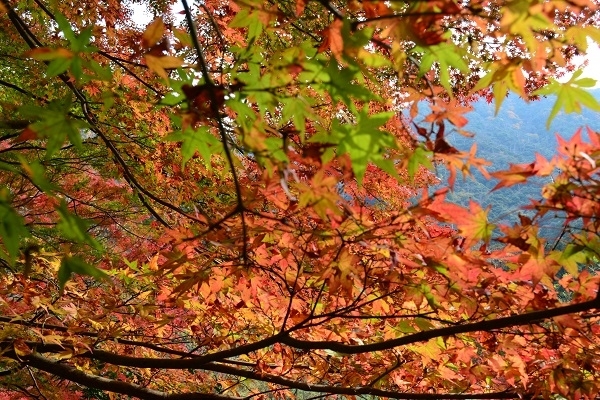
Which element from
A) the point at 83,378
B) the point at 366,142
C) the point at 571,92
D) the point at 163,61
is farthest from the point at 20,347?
the point at 571,92

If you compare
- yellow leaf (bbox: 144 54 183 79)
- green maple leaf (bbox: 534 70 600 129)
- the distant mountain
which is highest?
the distant mountain

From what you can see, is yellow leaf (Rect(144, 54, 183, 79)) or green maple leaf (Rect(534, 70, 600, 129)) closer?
yellow leaf (Rect(144, 54, 183, 79))

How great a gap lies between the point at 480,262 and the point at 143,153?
3.08m

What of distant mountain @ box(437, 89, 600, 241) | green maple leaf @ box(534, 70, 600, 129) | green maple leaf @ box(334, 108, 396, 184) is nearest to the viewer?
green maple leaf @ box(334, 108, 396, 184)

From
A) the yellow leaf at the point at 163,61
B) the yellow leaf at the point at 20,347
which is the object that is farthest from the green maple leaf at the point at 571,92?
the yellow leaf at the point at 20,347

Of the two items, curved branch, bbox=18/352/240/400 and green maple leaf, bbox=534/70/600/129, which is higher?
green maple leaf, bbox=534/70/600/129

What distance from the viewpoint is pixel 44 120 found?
111 cm

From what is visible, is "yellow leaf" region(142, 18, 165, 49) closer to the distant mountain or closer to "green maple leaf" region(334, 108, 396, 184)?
"green maple leaf" region(334, 108, 396, 184)

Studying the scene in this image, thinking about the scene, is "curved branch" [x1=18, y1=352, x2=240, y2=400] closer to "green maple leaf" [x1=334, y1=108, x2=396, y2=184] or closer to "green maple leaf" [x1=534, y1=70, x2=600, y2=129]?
"green maple leaf" [x1=334, y1=108, x2=396, y2=184]

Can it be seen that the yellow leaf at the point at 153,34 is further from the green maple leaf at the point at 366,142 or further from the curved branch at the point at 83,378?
the curved branch at the point at 83,378

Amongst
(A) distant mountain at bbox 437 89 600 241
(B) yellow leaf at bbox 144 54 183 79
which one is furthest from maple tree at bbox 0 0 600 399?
(A) distant mountain at bbox 437 89 600 241

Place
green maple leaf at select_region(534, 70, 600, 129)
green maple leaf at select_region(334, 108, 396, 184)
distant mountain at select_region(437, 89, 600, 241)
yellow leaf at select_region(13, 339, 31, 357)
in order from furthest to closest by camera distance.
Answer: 1. distant mountain at select_region(437, 89, 600, 241)
2. yellow leaf at select_region(13, 339, 31, 357)
3. green maple leaf at select_region(534, 70, 600, 129)
4. green maple leaf at select_region(334, 108, 396, 184)

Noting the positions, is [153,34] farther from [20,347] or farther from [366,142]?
[20,347]

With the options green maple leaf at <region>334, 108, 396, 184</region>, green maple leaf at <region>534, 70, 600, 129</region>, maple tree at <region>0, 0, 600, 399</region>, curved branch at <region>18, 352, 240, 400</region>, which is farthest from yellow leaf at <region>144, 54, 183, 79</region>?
curved branch at <region>18, 352, 240, 400</region>
